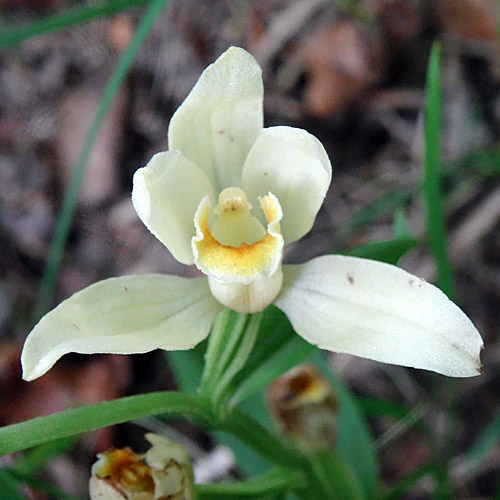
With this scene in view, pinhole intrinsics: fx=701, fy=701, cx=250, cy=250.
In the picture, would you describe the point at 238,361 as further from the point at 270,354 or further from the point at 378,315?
the point at 378,315

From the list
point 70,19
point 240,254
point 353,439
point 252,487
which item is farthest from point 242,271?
point 353,439

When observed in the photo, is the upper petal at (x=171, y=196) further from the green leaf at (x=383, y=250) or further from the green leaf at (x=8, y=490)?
the green leaf at (x=8, y=490)

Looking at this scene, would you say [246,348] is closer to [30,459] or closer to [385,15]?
[30,459]

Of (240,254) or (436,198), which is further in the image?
(436,198)

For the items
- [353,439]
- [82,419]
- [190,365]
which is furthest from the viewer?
[353,439]

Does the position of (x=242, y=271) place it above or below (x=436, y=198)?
above

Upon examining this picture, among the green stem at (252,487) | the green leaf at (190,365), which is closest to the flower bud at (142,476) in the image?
the green stem at (252,487)

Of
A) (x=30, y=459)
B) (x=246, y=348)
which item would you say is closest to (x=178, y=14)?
(x=30, y=459)
